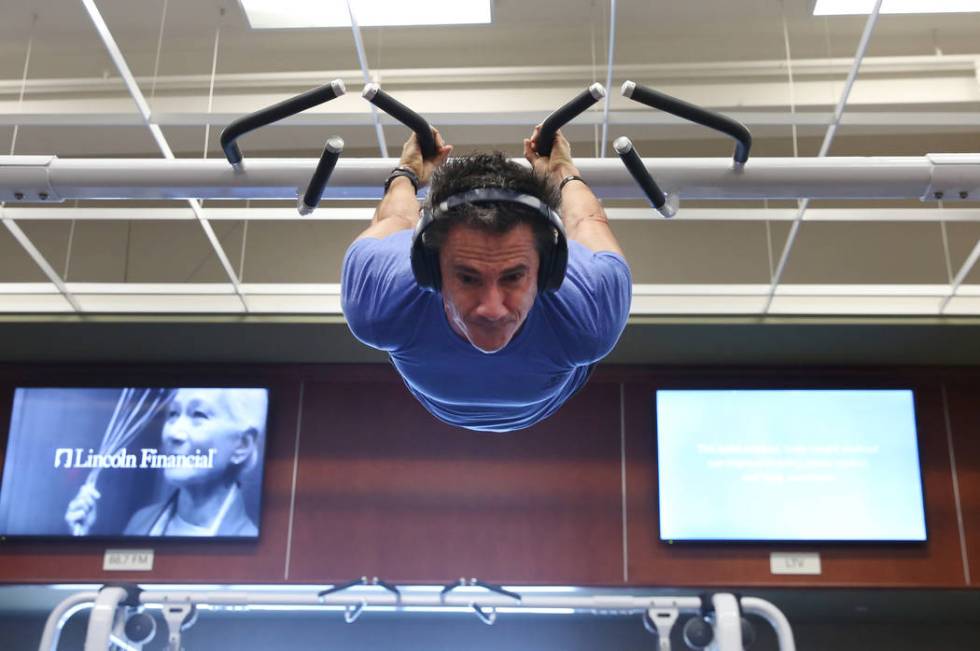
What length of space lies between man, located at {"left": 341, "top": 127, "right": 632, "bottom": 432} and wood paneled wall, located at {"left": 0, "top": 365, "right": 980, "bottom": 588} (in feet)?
11.2

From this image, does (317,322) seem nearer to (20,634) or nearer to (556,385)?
(20,634)

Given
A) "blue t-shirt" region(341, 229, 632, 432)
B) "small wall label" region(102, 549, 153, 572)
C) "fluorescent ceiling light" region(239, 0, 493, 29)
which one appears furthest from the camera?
"small wall label" region(102, 549, 153, 572)

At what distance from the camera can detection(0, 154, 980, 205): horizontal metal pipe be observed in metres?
2.36

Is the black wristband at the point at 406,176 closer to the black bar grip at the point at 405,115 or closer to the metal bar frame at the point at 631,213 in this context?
the black bar grip at the point at 405,115

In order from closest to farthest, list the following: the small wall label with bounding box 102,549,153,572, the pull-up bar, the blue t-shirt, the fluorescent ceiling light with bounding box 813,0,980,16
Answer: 1. the blue t-shirt
2. the fluorescent ceiling light with bounding box 813,0,980,16
3. the pull-up bar
4. the small wall label with bounding box 102,549,153,572

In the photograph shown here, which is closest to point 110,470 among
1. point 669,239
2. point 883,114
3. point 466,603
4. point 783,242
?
point 466,603

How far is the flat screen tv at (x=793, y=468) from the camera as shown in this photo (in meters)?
5.38

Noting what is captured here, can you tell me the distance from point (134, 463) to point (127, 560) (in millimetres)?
512

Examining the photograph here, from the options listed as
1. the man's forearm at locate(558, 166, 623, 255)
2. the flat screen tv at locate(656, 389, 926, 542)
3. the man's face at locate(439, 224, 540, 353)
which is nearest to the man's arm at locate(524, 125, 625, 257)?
the man's forearm at locate(558, 166, 623, 255)

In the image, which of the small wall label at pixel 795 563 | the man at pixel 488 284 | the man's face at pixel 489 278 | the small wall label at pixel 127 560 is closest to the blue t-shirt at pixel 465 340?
the man at pixel 488 284

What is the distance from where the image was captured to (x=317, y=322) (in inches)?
208

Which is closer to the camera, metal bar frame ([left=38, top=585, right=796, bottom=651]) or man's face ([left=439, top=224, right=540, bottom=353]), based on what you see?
man's face ([left=439, top=224, right=540, bottom=353])

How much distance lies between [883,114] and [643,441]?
2152 millimetres

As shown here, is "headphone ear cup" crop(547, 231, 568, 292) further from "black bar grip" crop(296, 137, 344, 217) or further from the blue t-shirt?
"black bar grip" crop(296, 137, 344, 217)
